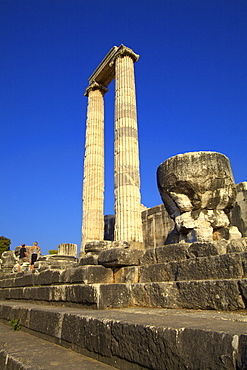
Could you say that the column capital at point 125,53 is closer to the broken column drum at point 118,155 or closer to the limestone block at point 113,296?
the broken column drum at point 118,155

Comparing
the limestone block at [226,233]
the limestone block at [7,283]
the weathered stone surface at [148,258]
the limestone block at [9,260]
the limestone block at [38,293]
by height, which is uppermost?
the limestone block at [9,260]

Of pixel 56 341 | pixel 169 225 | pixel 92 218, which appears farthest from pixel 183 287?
pixel 92 218

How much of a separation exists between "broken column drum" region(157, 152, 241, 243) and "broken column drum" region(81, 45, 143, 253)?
8419mm

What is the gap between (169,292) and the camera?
11.3ft

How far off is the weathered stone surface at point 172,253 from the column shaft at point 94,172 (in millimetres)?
11721

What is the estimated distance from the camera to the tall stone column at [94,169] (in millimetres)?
16109

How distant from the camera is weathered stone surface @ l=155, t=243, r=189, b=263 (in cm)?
392

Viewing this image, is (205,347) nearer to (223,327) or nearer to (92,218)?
(223,327)

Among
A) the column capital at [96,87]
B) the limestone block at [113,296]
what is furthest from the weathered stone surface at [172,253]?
the column capital at [96,87]

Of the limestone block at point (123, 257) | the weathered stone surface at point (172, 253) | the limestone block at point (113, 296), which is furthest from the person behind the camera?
the limestone block at point (123, 257)

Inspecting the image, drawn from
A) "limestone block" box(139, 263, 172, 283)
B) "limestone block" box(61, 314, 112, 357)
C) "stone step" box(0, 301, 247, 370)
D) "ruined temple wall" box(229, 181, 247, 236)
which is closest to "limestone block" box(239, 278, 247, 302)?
"stone step" box(0, 301, 247, 370)

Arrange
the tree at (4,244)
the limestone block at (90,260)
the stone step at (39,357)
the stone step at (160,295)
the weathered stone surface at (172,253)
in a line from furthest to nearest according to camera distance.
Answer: the tree at (4,244) → the limestone block at (90,260) → the weathered stone surface at (172,253) → the stone step at (160,295) → the stone step at (39,357)

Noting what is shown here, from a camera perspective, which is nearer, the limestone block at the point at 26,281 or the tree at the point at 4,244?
the limestone block at the point at 26,281

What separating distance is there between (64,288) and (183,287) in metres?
2.35
